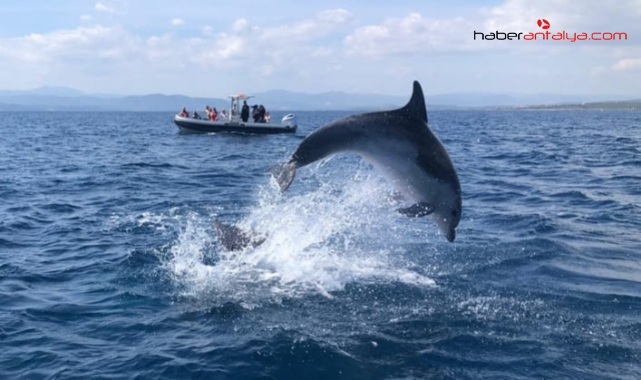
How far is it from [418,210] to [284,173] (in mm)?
2268

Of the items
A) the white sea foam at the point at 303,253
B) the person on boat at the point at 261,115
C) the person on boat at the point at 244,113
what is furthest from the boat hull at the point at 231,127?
the white sea foam at the point at 303,253

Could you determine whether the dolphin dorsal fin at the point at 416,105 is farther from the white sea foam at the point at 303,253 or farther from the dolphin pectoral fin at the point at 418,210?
the white sea foam at the point at 303,253

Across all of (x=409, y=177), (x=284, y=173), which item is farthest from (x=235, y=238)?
(x=409, y=177)

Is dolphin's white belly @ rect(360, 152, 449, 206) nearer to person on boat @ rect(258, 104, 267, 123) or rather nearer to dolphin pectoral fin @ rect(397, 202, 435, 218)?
dolphin pectoral fin @ rect(397, 202, 435, 218)

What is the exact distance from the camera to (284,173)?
10.1 metres

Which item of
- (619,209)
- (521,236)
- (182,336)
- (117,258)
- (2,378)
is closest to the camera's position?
(2,378)

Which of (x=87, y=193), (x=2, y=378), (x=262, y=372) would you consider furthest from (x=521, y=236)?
(x=87, y=193)

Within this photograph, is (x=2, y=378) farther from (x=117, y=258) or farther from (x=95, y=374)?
(x=117, y=258)

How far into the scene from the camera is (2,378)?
8.74 m

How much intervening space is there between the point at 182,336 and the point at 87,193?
16.9 metres

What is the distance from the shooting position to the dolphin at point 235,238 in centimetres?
1455

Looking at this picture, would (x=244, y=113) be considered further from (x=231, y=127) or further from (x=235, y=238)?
(x=235, y=238)

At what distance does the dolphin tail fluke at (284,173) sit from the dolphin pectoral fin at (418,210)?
185 centimetres

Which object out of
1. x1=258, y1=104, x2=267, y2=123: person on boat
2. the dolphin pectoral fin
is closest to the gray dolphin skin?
the dolphin pectoral fin
